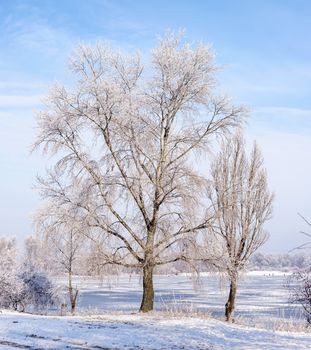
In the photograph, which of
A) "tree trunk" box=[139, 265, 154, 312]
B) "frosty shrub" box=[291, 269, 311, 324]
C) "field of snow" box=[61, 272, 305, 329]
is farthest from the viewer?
"tree trunk" box=[139, 265, 154, 312]

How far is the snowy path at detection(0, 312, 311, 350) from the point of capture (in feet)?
31.8

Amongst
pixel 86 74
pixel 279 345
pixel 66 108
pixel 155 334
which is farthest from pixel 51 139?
pixel 279 345

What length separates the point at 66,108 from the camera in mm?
17625

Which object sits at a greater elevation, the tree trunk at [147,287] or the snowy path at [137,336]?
the tree trunk at [147,287]

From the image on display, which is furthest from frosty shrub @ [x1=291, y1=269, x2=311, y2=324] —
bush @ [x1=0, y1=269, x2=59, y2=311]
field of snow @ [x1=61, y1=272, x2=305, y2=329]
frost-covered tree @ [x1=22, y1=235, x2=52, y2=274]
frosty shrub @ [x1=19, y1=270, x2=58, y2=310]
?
frosty shrub @ [x1=19, y1=270, x2=58, y2=310]

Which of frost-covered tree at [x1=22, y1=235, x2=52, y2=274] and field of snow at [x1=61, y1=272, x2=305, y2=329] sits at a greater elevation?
frost-covered tree at [x1=22, y1=235, x2=52, y2=274]

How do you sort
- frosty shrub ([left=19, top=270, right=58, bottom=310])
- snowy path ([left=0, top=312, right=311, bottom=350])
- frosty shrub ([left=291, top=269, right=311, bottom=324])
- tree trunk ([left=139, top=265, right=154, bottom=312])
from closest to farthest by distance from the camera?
snowy path ([left=0, top=312, right=311, bottom=350]) → frosty shrub ([left=291, top=269, right=311, bottom=324]) → tree trunk ([left=139, top=265, right=154, bottom=312]) → frosty shrub ([left=19, top=270, right=58, bottom=310])

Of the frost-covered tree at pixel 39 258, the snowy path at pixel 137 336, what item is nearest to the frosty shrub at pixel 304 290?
the snowy path at pixel 137 336

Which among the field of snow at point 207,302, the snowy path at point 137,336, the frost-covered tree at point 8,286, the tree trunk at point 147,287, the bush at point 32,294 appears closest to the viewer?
the snowy path at point 137,336

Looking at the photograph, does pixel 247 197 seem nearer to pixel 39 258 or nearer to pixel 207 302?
pixel 39 258

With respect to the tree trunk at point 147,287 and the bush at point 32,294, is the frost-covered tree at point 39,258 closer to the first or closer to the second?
the bush at point 32,294

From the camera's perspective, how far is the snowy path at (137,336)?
9703 mm

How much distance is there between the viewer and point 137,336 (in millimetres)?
10688

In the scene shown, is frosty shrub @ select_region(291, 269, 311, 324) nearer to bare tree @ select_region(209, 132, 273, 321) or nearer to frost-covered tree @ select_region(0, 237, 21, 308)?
→ bare tree @ select_region(209, 132, 273, 321)
